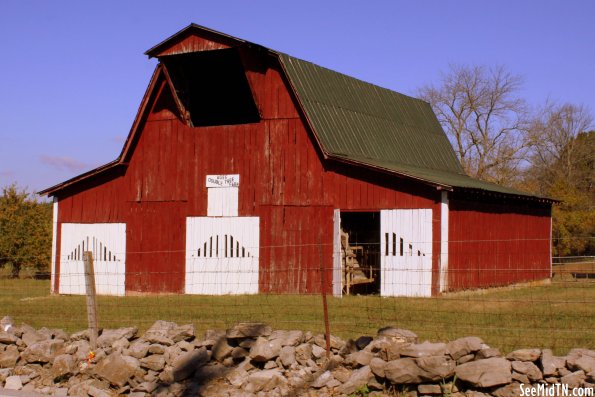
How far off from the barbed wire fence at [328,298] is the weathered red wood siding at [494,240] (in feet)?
0.43

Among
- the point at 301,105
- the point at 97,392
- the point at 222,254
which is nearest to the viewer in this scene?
the point at 97,392

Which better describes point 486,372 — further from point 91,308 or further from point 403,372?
point 91,308

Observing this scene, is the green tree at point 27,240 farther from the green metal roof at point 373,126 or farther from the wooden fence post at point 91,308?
the wooden fence post at point 91,308

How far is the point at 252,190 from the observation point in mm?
24844

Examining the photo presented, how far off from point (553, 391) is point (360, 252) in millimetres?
16340

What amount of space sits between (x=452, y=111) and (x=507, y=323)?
53019mm

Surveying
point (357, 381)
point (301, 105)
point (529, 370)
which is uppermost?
point (301, 105)

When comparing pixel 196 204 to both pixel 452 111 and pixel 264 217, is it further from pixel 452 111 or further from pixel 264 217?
pixel 452 111

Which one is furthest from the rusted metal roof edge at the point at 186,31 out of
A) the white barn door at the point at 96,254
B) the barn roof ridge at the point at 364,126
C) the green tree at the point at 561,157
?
the green tree at the point at 561,157

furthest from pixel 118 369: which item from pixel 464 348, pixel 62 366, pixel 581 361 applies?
pixel 581 361

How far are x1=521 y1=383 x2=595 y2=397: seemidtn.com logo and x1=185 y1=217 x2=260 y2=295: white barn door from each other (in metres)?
14.8

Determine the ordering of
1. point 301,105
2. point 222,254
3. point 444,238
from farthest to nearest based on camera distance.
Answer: point 222,254 → point 301,105 → point 444,238

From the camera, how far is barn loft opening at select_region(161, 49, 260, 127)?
25594mm

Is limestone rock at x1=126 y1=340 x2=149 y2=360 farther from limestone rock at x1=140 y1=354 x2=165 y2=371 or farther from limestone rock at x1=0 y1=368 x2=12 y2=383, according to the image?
limestone rock at x1=0 y1=368 x2=12 y2=383
